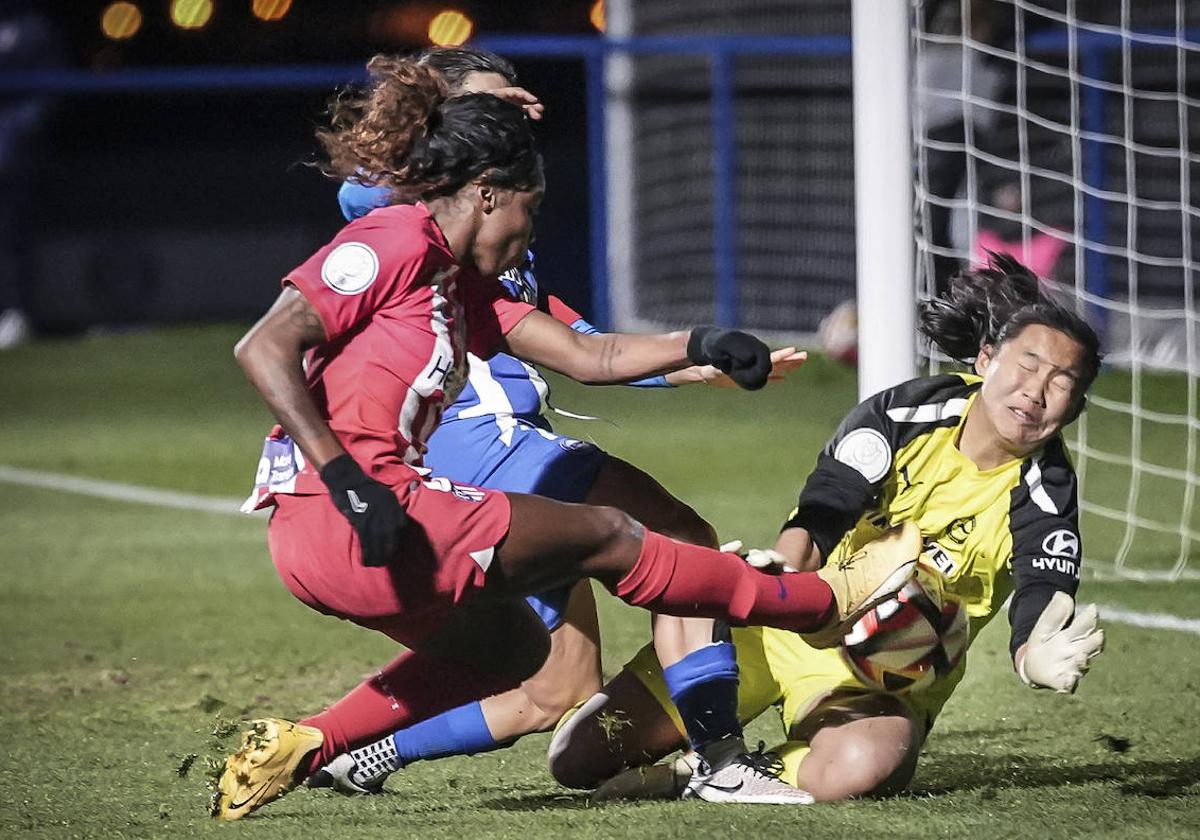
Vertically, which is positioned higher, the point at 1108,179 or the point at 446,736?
the point at 446,736

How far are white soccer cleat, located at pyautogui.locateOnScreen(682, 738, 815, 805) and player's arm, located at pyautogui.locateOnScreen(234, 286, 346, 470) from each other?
1.12 meters

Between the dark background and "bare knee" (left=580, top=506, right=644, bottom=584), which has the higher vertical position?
"bare knee" (left=580, top=506, right=644, bottom=584)

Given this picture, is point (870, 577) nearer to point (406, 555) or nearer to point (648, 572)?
point (648, 572)

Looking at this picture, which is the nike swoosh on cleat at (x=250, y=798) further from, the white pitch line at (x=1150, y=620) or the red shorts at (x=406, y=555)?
the white pitch line at (x=1150, y=620)

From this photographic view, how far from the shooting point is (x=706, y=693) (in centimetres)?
397

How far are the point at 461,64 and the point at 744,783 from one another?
1.82 meters

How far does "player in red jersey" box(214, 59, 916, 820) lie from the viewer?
11.3ft

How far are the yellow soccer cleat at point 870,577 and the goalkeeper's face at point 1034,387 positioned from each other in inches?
13.4

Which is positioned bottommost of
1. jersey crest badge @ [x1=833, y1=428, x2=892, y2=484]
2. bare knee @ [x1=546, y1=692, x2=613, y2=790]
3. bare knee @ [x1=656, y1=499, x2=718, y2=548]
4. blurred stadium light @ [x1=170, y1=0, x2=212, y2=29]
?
blurred stadium light @ [x1=170, y1=0, x2=212, y2=29]

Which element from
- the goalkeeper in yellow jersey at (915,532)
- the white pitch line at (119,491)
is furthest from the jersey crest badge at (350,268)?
the white pitch line at (119,491)

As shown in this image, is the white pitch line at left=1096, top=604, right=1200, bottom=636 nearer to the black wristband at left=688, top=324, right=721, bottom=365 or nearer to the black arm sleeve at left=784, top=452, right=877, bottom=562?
the black arm sleeve at left=784, top=452, right=877, bottom=562

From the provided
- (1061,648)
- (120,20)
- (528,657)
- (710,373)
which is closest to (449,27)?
(120,20)

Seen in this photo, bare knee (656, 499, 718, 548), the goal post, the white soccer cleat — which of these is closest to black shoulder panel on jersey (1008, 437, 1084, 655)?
the white soccer cleat

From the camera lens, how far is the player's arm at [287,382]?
3352 millimetres
